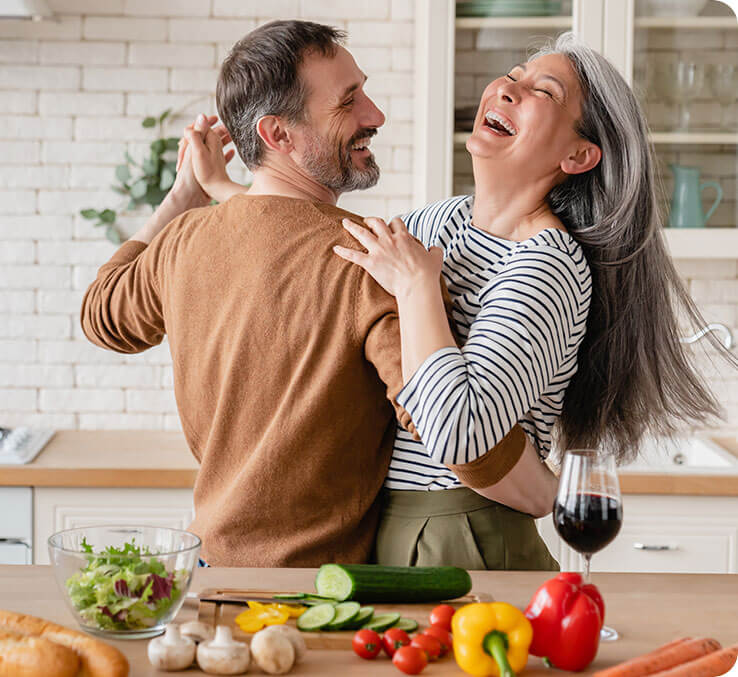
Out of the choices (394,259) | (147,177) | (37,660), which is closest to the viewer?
(37,660)

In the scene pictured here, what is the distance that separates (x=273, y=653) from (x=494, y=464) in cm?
48

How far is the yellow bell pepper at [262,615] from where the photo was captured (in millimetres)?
1209

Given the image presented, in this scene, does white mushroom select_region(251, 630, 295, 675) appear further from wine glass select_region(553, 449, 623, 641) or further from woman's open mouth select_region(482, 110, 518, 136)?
woman's open mouth select_region(482, 110, 518, 136)

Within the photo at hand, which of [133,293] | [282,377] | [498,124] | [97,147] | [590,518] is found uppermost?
[97,147]

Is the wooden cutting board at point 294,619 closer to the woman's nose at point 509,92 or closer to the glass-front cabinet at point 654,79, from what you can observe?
the woman's nose at point 509,92

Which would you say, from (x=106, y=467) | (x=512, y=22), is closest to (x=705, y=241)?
(x=512, y=22)

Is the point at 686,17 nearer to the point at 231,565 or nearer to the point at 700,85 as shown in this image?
the point at 700,85

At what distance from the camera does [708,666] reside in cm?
105

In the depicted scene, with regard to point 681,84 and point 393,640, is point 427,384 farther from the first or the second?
point 681,84

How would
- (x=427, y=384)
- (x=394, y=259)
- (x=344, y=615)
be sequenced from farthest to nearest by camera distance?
(x=394, y=259), (x=427, y=384), (x=344, y=615)

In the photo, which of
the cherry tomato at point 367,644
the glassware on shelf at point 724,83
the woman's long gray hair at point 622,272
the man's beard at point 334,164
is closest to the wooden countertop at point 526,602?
the cherry tomato at point 367,644

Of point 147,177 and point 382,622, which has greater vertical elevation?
point 147,177

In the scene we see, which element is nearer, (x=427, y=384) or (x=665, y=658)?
(x=665, y=658)

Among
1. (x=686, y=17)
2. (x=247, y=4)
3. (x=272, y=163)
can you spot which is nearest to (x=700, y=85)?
(x=686, y=17)
